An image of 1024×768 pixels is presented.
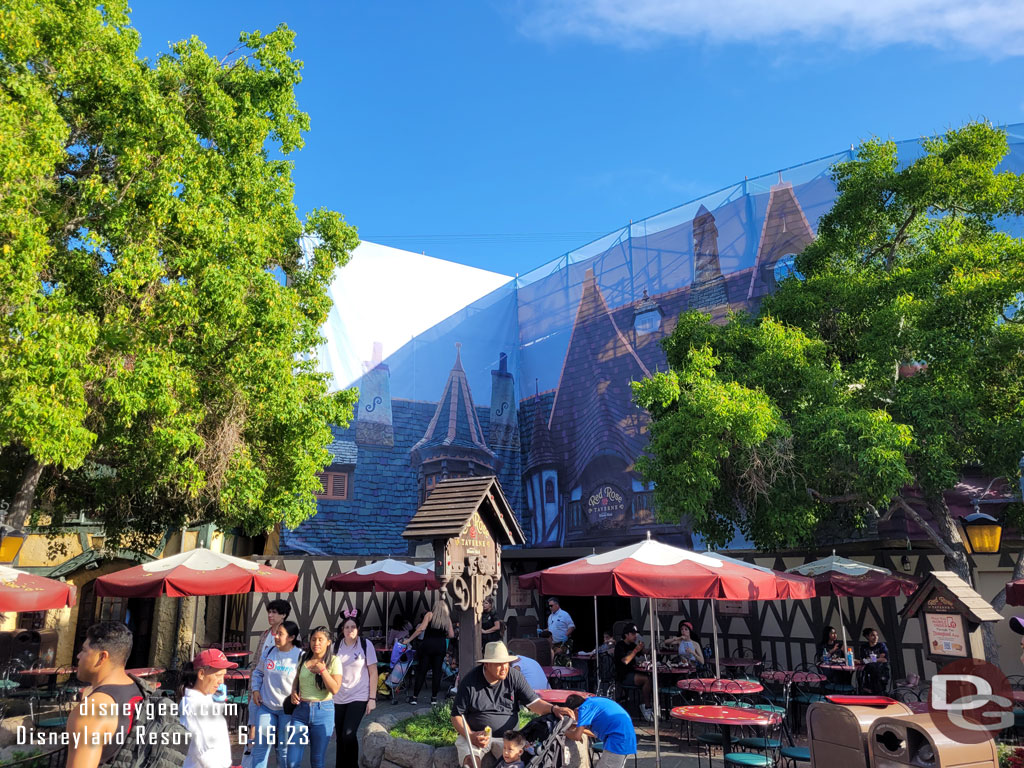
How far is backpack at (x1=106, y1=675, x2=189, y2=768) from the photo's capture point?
338cm

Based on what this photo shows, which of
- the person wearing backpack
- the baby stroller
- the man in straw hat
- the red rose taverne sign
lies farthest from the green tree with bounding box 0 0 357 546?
the red rose taverne sign

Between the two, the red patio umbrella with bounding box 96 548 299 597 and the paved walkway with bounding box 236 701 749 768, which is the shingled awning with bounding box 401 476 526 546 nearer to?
the paved walkway with bounding box 236 701 749 768

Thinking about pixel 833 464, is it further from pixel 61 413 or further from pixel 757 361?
pixel 61 413

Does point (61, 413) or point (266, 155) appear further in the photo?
point (266, 155)

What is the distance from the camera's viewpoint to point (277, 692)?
5.30 m

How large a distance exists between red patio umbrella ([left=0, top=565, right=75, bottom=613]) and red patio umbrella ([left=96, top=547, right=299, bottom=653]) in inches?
36.2

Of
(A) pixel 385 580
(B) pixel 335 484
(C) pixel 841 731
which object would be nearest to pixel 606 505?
(B) pixel 335 484

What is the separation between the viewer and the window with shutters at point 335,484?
20.6 meters

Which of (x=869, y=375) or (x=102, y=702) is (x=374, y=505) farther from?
(x=102, y=702)

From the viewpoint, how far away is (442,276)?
84.9 ft

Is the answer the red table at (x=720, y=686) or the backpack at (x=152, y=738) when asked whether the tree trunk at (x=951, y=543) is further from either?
the backpack at (x=152, y=738)

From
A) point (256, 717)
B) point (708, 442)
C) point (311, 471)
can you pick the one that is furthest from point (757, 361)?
point (256, 717)

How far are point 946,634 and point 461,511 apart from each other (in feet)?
16.4

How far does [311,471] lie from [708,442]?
20.9ft
